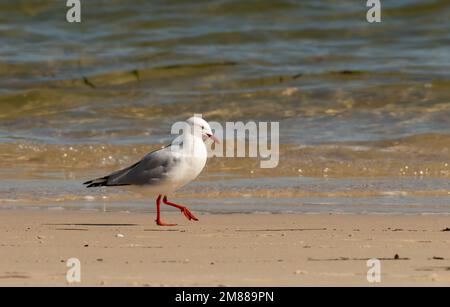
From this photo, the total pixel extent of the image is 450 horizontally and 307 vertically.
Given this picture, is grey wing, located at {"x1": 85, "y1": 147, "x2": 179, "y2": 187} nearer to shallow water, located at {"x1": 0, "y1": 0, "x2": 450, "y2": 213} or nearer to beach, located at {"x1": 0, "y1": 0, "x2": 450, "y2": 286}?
beach, located at {"x1": 0, "y1": 0, "x2": 450, "y2": 286}

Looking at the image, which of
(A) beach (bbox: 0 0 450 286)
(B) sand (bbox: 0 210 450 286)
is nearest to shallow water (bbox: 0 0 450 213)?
(A) beach (bbox: 0 0 450 286)

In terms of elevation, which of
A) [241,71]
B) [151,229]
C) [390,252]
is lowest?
[390,252]

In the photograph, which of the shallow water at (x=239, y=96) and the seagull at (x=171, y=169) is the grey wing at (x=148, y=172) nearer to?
the seagull at (x=171, y=169)

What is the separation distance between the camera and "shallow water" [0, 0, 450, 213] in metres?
7.91

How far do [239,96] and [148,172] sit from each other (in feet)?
20.9

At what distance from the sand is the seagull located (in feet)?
0.73

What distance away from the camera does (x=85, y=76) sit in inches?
572

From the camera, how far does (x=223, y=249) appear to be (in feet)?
16.9

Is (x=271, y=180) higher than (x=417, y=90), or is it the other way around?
(x=417, y=90)

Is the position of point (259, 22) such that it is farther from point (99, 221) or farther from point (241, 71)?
point (99, 221)
